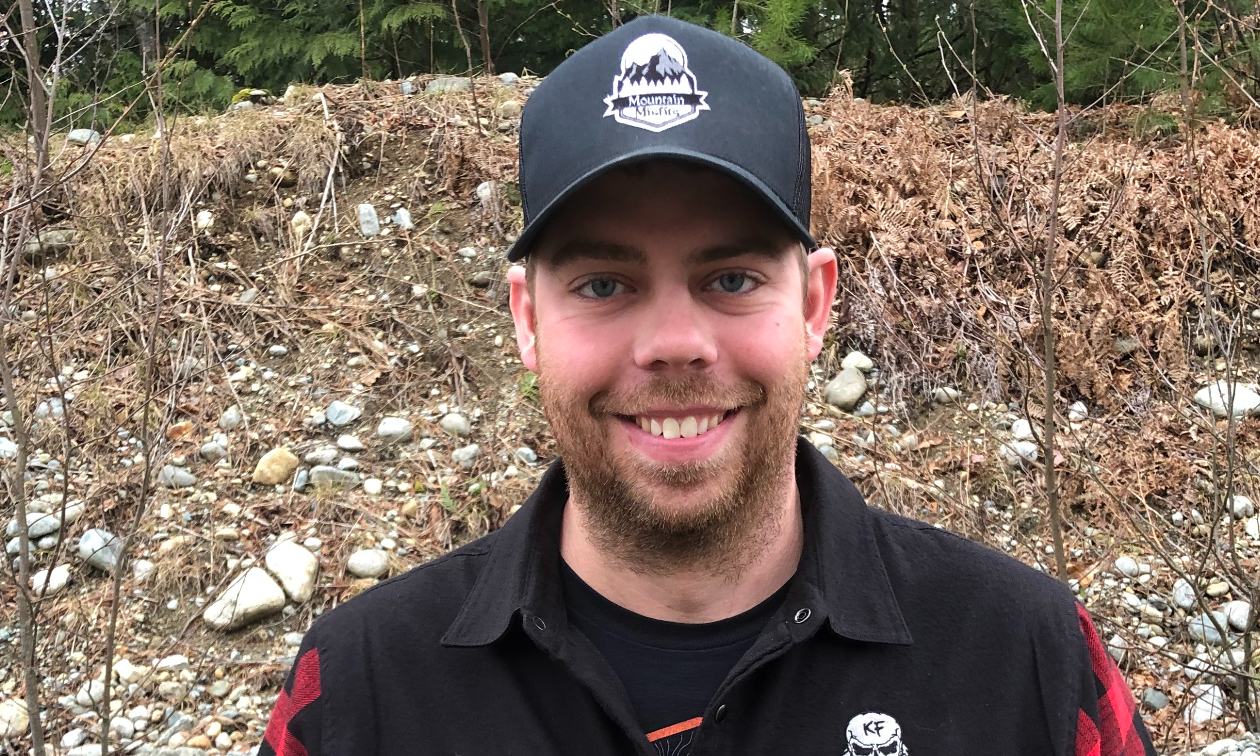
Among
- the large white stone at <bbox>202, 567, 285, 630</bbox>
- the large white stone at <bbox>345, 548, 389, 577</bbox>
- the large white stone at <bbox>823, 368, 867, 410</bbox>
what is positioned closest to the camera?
the large white stone at <bbox>202, 567, 285, 630</bbox>

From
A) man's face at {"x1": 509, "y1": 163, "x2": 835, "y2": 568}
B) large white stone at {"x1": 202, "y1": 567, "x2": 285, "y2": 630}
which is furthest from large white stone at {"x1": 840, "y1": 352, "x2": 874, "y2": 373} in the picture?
man's face at {"x1": 509, "y1": 163, "x2": 835, "y2": 568}

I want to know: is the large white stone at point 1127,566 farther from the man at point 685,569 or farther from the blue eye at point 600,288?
the blue eye at point 600,288

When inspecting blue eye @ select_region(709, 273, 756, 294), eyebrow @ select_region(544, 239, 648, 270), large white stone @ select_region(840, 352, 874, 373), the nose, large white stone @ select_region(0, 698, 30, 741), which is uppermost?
eyebrow @ select_region(544, 239, 648, 270)

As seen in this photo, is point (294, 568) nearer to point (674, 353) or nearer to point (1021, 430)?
point (674, 353)

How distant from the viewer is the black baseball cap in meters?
1.60

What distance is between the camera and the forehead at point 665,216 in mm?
1626

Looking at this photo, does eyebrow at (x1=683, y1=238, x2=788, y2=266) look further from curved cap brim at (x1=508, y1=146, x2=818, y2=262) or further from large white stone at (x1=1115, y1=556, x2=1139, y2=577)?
large white stone at (x1=1115, y1=556, x2=1139, y2=577)

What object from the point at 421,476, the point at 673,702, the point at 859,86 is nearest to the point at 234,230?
the point at 421,476

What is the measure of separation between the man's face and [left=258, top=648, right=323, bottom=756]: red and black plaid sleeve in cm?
58

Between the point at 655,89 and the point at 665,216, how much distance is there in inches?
8.6

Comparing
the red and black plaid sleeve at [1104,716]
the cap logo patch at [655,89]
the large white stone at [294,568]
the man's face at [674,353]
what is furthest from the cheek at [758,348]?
the large white stone at [294,568]

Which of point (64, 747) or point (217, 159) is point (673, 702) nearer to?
point (64, 747)

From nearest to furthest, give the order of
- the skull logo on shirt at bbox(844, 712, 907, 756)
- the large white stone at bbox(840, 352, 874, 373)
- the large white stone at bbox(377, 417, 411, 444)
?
the skull logo on shirt at bbox(844, 712, 907, 756)
the large white stone at bbox(377, 417, 411, 444)
the large white stone at bbox(840, 352, 874, 373)

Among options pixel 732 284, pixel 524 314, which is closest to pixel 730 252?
pixel 732 284
